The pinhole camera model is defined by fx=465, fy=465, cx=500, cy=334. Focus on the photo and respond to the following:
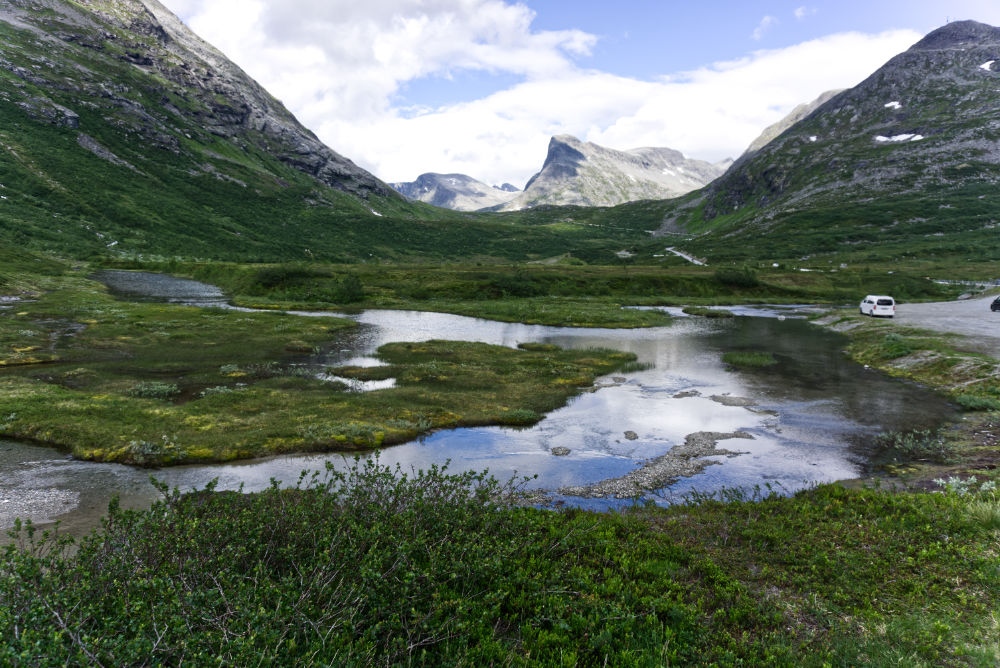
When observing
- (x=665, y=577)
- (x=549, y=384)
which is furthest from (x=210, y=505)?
(x=549, y=384)

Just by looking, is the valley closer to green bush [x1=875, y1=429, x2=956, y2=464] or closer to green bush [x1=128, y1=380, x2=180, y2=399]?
green bush [x1=875, y1=429, x2=956, y2=464]

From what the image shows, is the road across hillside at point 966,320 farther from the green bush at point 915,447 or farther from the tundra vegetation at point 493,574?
the tundra vegetation at point 493,574

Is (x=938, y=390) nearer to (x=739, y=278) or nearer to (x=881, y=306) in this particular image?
(x=881, y=306)

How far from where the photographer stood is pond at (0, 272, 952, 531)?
65.5ft

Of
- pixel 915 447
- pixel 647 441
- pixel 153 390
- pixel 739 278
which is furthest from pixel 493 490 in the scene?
pixel 739 278

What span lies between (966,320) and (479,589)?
7991cm

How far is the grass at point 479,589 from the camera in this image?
7.54 meters

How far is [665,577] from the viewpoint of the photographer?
11930 mm

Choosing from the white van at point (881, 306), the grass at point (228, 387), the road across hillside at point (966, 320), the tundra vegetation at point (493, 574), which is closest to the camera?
the tundra vegetation at point (493, 574)

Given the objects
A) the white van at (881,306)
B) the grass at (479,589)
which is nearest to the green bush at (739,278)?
the white van at (881,306)

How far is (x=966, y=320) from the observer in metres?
60.9

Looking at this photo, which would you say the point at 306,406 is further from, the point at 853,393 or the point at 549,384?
the point at 853,393

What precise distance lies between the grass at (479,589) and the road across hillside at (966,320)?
42.4 m

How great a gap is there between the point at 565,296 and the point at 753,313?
130ft
